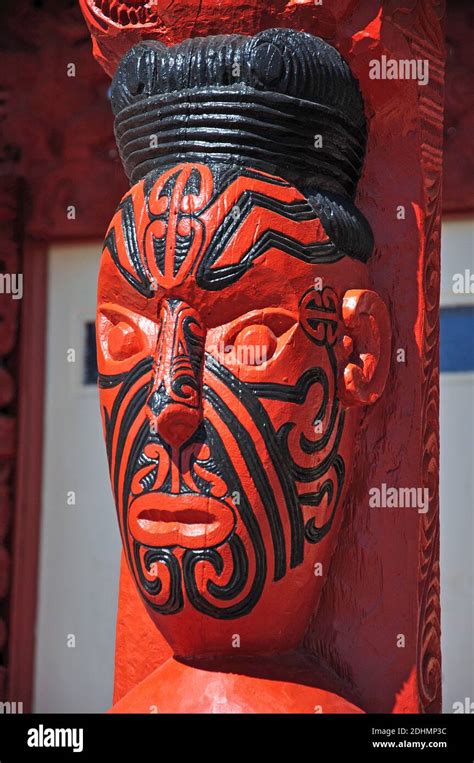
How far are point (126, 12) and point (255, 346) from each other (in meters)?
1.04

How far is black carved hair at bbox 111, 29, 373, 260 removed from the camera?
3205 millimetres

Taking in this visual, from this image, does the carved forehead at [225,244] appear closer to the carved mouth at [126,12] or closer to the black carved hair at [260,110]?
the black carved hair at [260,110]

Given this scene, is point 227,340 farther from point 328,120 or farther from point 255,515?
point 328,120

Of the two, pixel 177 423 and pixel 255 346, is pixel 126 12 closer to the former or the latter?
pixel 255 346

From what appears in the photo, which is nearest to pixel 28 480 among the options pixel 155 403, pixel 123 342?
pixel 123 342

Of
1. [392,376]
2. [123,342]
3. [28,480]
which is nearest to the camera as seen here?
[123,342]

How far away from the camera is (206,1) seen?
3.29 m

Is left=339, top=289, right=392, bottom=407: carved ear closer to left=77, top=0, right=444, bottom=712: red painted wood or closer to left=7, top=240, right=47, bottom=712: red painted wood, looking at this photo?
left=77, top=0, right=444, bottom=712: red painted wood

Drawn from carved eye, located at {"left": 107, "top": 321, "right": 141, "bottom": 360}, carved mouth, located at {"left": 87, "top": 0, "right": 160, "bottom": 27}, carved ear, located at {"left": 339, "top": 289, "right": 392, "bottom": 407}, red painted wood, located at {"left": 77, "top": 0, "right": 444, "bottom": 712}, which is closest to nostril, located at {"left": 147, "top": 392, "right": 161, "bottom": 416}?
carved eye, located at {"left": 107, "top": 321, "right": 141, "bottom": 360}

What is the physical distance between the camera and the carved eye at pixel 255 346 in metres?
3.13

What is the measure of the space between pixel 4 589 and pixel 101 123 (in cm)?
206

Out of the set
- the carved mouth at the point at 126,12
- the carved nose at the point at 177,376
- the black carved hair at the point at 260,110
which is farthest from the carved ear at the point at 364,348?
the carved mouth at the point at 126,12

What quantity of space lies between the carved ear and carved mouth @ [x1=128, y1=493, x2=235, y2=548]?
46 cm

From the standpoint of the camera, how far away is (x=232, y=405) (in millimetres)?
3109
